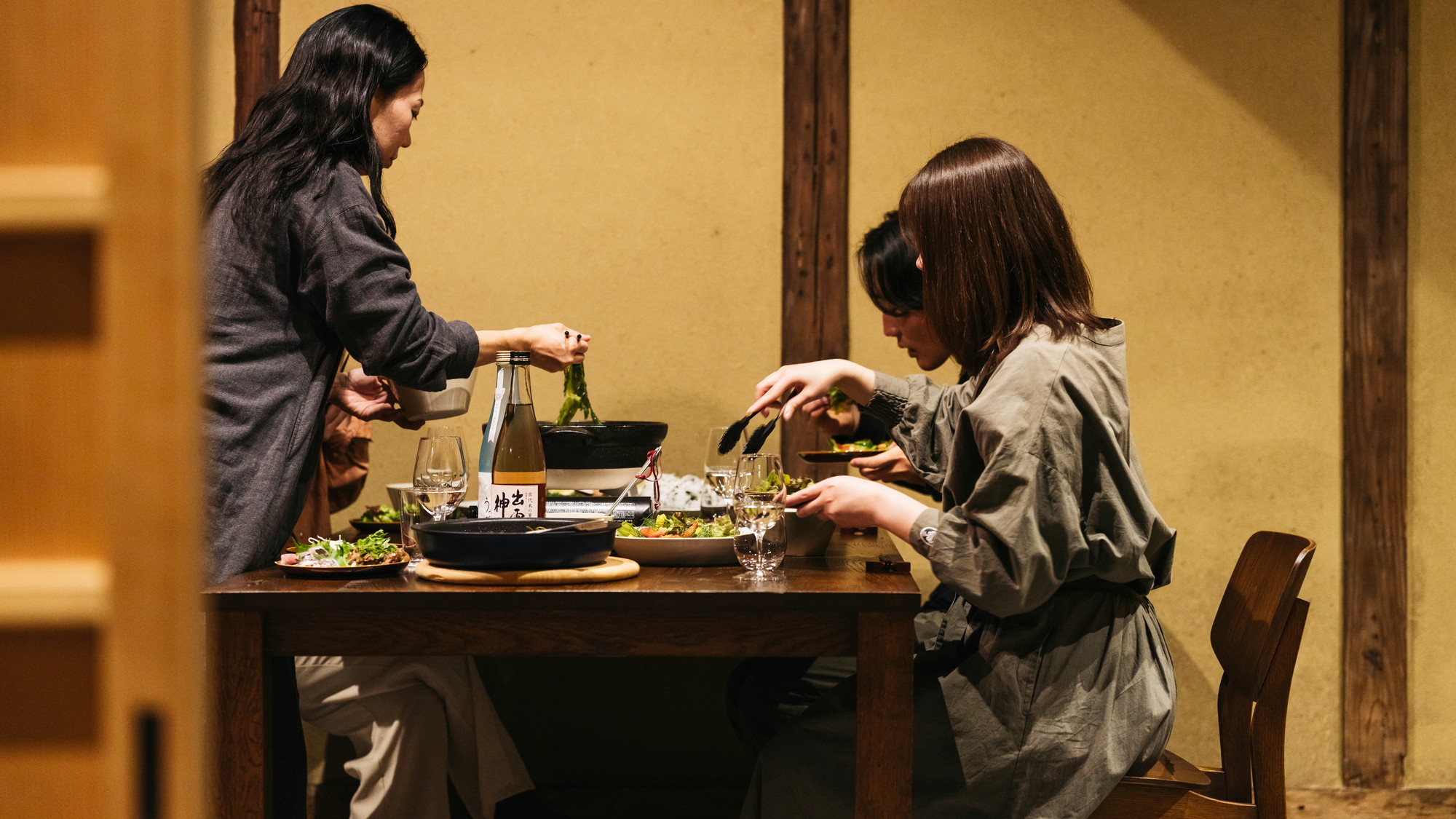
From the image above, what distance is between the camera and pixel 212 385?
1688mm

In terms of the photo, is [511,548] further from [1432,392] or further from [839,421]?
[1432,392]

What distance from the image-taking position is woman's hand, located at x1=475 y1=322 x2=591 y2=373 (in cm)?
204

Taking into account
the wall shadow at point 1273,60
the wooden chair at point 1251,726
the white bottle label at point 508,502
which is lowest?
the wooden chair at point 1251,726

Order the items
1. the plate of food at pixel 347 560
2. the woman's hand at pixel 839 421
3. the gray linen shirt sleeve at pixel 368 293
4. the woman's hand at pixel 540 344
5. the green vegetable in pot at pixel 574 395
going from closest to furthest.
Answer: the plate of food at pixel 347 560 < the gray linen shirt sleeve at pixel 368 293 < the woman's hand at pixel 540 344 < the green vegetable in pot at pixel 574 395 < the woman's hand at pixel 839 421

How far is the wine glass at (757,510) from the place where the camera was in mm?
1581

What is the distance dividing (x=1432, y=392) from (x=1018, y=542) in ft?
7.44

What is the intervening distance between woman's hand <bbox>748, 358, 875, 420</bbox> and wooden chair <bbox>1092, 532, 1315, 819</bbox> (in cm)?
87

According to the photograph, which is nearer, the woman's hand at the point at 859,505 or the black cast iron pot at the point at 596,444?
the woman's hand at the point at 859,505

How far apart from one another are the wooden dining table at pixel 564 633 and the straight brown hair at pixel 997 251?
0.49 meters

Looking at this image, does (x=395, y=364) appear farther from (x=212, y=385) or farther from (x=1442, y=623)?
(x=1442, y=623)

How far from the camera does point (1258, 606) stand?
173cm

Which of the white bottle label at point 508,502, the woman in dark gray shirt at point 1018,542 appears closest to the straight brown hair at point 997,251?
the woman in dark gray shirt at point 1018,542

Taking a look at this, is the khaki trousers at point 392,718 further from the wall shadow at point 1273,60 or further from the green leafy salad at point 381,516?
the wall shadow at point 1273,60

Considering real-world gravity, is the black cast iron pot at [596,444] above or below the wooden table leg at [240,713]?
above
